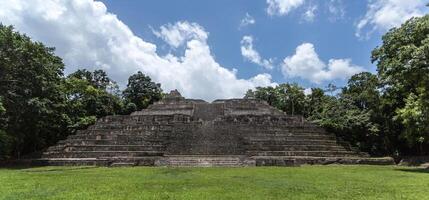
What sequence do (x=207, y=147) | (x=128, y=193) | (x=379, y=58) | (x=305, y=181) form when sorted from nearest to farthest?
(x=128, y=193)
(x=305, y=181)
(x=379, y=58)
(x=207, y=147)

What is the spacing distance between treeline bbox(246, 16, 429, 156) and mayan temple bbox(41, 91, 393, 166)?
221cm

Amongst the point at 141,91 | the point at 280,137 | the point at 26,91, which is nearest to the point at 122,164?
the point at 26,91

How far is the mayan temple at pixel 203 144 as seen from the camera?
2002cm

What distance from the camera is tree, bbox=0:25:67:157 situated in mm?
20641

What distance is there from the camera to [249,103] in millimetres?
37000

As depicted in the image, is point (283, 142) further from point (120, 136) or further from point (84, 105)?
point (84, 105)

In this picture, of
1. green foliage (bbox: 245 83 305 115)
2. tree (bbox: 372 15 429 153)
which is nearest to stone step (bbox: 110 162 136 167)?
tree (bbox: 372 15 429 153)

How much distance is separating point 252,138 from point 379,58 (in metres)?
8.32

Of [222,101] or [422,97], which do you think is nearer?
Result: [422,97]

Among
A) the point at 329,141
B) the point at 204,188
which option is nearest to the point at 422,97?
the point at 329,141

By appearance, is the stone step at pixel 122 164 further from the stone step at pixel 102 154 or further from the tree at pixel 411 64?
the tree at pixel 411 64

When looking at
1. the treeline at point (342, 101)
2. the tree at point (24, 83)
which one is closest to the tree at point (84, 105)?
the treeline at point (342, 101)

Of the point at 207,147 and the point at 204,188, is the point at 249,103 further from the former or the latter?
the point at 204,188

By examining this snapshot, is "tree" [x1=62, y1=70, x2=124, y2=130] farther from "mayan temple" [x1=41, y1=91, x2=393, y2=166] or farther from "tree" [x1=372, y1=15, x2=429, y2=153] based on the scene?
"tree" [x1=372, y1=15, x2=429, y2=153]
